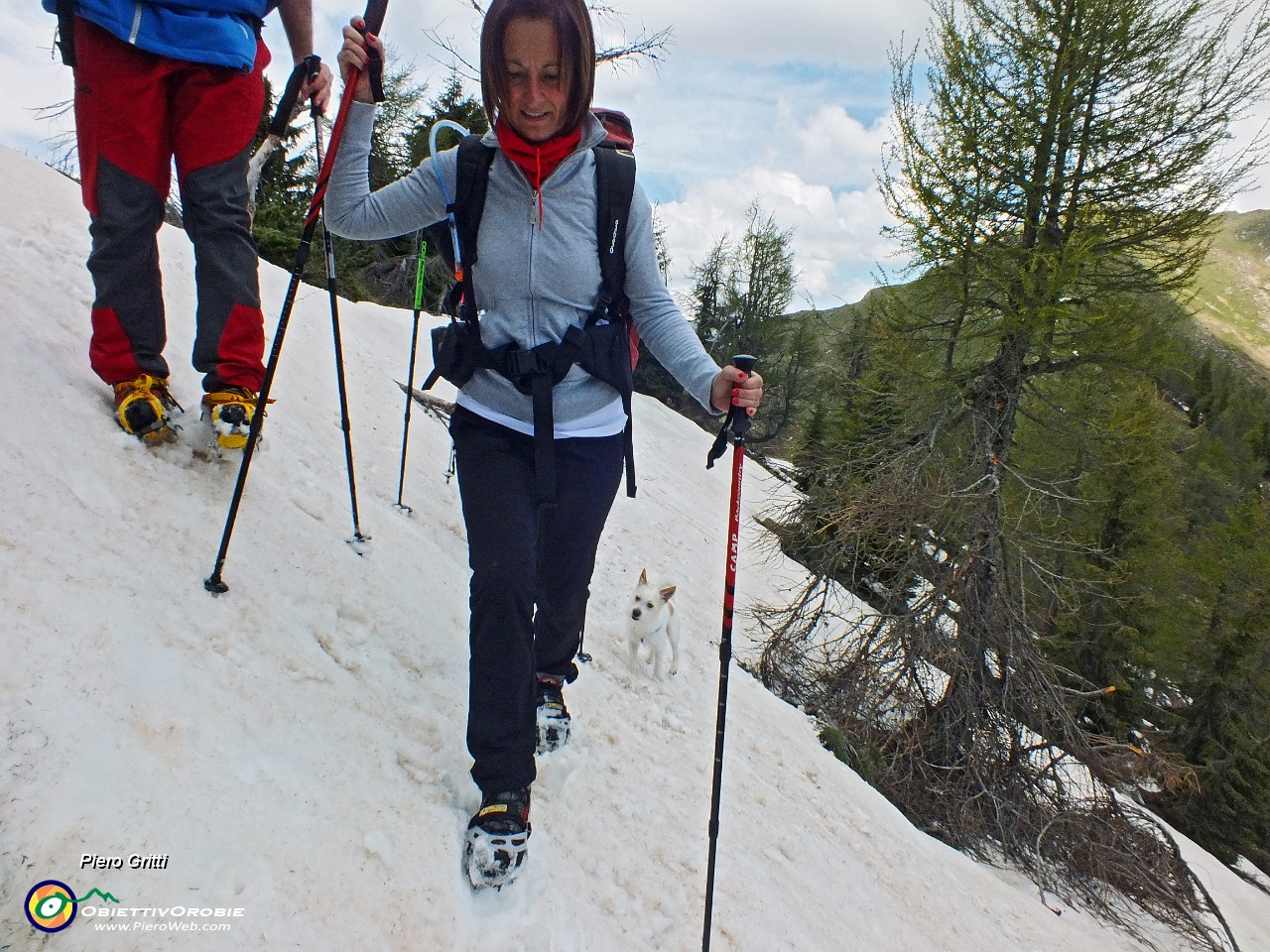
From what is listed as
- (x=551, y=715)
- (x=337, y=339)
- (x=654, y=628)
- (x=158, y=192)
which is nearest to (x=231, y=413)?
(x=337, y=339)

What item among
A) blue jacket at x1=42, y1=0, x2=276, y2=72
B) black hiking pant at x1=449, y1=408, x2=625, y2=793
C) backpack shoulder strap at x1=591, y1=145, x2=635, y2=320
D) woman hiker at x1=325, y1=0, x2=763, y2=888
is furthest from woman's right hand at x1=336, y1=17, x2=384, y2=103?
black hiking pant at x1=449, y1=408, x2=625, y2=793

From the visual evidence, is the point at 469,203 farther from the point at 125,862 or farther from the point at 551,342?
the point at 125,862

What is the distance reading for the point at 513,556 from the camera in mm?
2242

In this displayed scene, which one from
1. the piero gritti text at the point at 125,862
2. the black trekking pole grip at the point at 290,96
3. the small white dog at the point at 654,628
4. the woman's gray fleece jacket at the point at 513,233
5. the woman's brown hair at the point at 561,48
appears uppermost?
the woman's brown hair at the point at 561,48

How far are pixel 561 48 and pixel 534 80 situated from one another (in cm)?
14

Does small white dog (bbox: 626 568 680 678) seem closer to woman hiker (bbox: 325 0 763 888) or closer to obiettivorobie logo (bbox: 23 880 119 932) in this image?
woman hiker (bbox: 325 0 763 888)

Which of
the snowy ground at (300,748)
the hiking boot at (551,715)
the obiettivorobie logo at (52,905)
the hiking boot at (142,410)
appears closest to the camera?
the obiettivorobie logo at (52,905)

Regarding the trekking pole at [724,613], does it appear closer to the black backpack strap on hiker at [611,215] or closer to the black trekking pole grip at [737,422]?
the black trekking pole grip at [737,422]

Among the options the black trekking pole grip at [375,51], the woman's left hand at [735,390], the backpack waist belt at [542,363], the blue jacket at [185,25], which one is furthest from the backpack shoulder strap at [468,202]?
the blue jacket at [185,25]

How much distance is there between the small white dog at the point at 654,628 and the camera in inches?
203

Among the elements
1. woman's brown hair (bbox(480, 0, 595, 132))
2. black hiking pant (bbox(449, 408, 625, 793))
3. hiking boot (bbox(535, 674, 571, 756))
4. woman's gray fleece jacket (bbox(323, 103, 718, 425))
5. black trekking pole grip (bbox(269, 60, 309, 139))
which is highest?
woman's brown hair (bbox(480, 0, 595, 132))

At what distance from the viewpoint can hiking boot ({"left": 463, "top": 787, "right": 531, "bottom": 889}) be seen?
225 centimetres

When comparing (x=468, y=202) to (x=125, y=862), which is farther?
(x=468, y=202)

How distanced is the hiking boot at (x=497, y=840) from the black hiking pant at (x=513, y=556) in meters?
0.06
